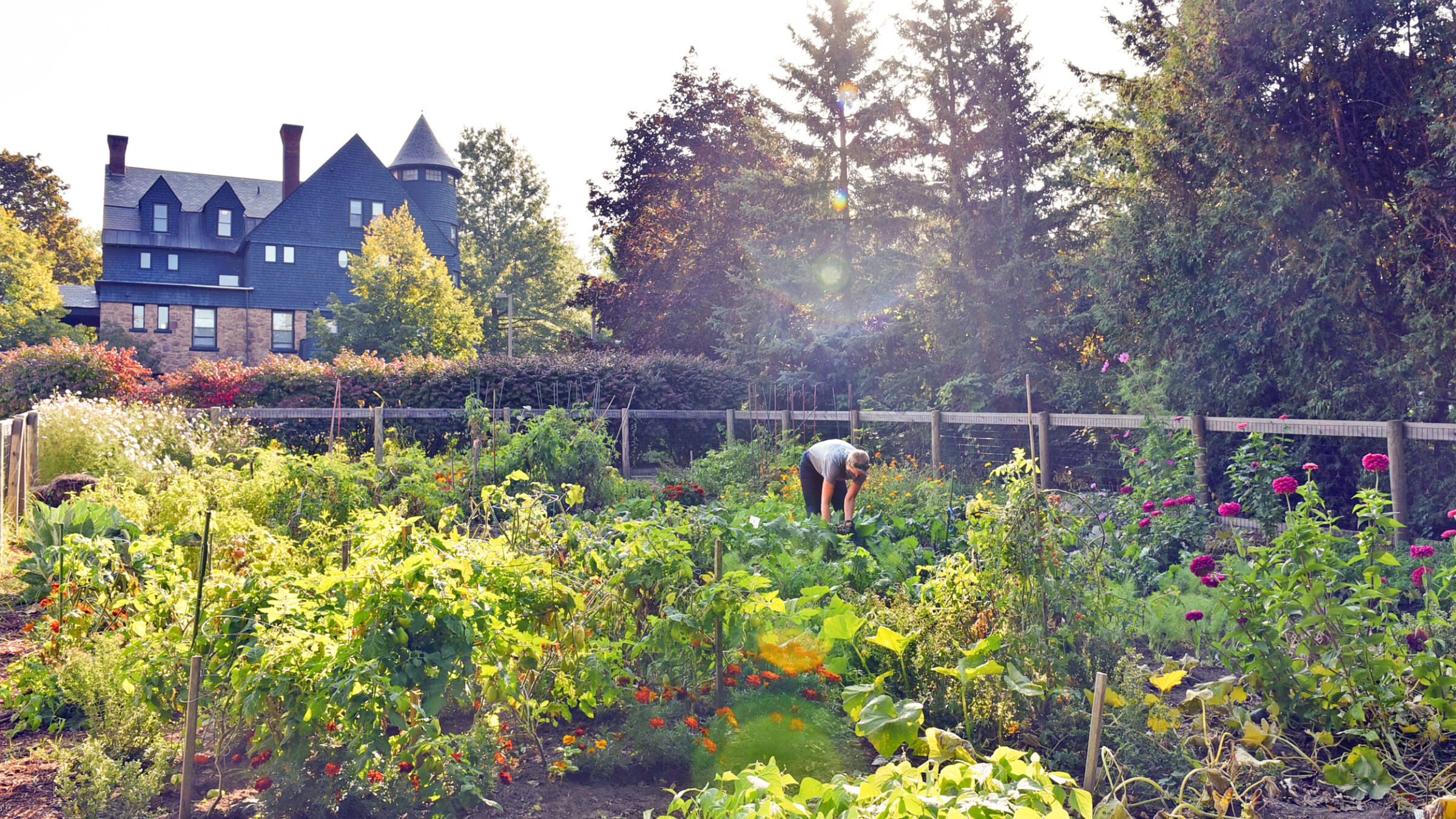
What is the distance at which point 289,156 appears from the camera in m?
36.8

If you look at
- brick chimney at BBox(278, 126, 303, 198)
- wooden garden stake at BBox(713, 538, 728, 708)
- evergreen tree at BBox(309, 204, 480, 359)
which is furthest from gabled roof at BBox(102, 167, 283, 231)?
wooden garden stake at BBox(713, 538, 728, 708)

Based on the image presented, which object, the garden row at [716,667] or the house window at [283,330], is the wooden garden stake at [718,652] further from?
the house window at [283,330]

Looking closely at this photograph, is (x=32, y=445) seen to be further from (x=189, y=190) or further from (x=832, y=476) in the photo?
(x=189, y=190)

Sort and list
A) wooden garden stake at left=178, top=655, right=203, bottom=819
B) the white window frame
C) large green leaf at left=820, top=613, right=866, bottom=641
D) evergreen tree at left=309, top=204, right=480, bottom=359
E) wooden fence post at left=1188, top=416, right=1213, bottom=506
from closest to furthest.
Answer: wooden garden stake at left=178, top=655, right=203, bottom=819, large green leaf at left=820, top=613, right=866, bottom=641, wooden fence post at left=1188, top=416, right=1213, bottom=506, evergreen tree at left=309, top=204, right=480, bottom=359, the white window frame

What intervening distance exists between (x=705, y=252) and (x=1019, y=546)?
18.4 metres

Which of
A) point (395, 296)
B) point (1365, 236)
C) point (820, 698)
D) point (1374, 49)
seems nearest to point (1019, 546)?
point (820, 698)

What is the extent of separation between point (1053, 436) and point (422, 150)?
116 feet

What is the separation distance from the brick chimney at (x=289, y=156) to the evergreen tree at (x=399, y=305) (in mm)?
12325

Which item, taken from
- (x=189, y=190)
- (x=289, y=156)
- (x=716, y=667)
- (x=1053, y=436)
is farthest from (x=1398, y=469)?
(x=189, y=190)

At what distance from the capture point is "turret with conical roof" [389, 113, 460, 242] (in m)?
39.0

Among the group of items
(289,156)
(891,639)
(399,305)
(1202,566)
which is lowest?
(891,639)

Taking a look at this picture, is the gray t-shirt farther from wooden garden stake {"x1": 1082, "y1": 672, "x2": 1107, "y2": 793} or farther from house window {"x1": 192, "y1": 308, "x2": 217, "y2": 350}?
house window {"x1": 192, "y1": 308, "x2": 217, "y2": 350}

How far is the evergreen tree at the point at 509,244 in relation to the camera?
129ft

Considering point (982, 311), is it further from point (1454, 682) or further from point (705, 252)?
point (1454, 682)
